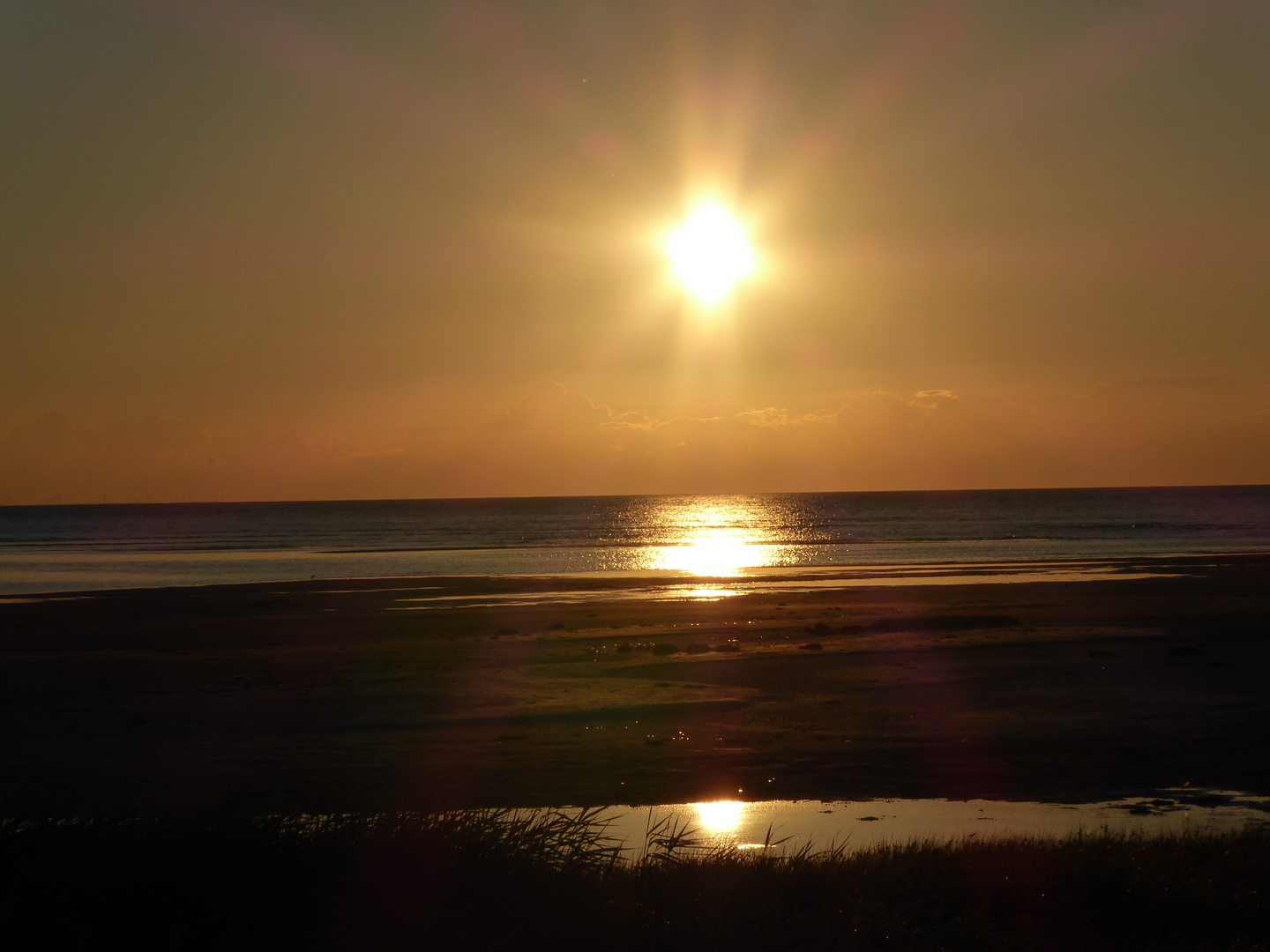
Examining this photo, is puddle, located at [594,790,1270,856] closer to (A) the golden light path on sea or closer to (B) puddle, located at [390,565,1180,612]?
(B) puddle, located at [390,565,1180,612]

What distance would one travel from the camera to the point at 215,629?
26.3 metres

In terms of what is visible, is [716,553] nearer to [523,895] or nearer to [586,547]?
[586,547]

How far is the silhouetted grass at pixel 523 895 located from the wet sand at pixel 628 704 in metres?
0.70

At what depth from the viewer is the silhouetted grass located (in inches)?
189

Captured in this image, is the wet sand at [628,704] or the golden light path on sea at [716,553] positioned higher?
the golden light path on sea at [716,553]

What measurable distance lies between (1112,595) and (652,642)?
17352 millimetres

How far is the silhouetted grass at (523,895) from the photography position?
→ 15.7 feet

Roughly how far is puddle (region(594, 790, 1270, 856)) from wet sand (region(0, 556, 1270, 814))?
Result: 1.36 feet

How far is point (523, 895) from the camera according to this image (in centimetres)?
528

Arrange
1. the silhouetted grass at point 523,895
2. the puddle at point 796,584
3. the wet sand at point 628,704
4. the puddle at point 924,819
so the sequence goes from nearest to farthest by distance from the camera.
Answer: the silhouetted grass at point 523,895 < the puddle at point 924,819 < the wet sand at point 628,704 < the puddle at point 796,584

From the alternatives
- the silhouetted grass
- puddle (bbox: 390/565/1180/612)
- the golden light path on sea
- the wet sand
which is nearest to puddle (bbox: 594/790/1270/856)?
the wet sand

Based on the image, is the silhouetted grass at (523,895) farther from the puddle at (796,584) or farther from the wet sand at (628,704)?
the puddle at (796,584)

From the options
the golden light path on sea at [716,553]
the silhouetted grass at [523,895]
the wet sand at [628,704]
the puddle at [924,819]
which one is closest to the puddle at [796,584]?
the wet sand at [628,704]

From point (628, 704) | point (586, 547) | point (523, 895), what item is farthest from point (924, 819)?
point (586, 547)
